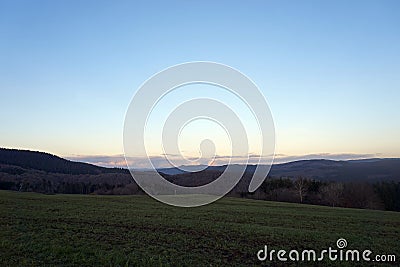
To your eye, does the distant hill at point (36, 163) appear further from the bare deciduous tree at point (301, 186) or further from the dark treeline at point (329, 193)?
the bare deciduous tree at point (301, 186)

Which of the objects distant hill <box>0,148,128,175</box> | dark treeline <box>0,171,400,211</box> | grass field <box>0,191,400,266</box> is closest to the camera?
grass field <box>0,191,400,266</box>

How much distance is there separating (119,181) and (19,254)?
444 ft

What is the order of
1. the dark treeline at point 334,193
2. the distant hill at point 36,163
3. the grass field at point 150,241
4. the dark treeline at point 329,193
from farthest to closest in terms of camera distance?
the distant hill at point 36,163
the dark treeline at point 329,193
the dark treeline at point 334,193
the grass field at point 150,241

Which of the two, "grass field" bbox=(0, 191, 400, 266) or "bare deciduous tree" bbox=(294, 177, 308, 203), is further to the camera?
"bare deciduous tree" bbox=(294, 177, 308, 203)

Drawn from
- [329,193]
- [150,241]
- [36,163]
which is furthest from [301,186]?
[36,163]

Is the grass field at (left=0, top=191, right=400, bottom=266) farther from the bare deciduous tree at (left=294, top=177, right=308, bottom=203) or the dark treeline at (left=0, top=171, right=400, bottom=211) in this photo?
the bare deciduous tree at (left=294, top=177, right=308, bottom=203)

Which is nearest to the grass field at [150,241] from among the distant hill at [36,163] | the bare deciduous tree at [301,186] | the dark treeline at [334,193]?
the dark treeline at [334,193]

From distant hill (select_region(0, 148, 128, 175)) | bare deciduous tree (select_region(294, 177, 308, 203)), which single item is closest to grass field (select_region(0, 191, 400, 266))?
bare deciduous tree (select_region(294, 177, 308, 203))

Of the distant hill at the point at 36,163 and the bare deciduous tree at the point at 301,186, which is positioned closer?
the bare deciduous tree at the point at 301,186

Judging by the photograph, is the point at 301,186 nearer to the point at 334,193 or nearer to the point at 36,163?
the point at 334,193

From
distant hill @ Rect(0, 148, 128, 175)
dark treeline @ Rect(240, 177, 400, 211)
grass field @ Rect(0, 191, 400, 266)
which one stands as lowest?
dark treeline @ Rect(240, 177, 400, 211)

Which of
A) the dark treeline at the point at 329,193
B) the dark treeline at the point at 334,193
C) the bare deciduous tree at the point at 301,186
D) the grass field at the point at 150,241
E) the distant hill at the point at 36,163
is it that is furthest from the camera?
the distant hill at the point at 36,163

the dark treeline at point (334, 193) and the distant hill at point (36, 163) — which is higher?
the distant hill at point (36, 163)

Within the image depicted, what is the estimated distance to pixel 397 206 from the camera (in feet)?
245
